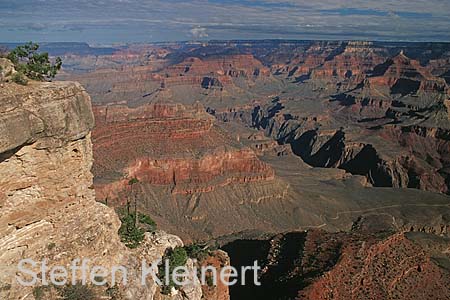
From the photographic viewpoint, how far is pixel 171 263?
85.9ft

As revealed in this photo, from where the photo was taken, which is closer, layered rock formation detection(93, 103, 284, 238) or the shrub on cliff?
the shrub on cliff

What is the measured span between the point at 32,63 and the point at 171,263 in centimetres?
1282

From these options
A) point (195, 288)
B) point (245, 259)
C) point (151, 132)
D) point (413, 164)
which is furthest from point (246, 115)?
point (195, 288)

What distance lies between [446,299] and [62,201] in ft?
93.1

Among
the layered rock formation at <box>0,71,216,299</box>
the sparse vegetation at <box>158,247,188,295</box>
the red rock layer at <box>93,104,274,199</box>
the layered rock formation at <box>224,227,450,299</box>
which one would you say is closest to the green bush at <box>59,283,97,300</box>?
the layered rock formation at <box>0,71,216,299</box>

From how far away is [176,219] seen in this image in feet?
218

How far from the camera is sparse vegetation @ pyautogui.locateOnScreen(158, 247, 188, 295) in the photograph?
25.4 meters

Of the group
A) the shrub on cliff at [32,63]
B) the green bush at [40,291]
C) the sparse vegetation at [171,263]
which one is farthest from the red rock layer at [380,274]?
the shrub on cliff at [32,63]

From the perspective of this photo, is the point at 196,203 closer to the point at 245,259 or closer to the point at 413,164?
the point at 245,259

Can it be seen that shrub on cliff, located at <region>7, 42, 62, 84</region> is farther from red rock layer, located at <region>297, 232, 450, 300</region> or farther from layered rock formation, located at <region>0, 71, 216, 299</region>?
red rock layer, located at <region>297, 232, 450, 300</region>

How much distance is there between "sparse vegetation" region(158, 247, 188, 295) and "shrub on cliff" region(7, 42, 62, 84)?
1168 cm

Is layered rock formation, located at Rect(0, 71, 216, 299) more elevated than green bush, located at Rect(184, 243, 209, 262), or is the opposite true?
layered rock formation, located at Rect(0, 71, 216, 299)

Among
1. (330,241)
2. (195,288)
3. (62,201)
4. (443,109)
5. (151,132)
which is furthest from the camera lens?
(443,109)

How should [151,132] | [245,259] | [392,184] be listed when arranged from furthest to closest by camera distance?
[392,184] < [151,132] < [245,259]
